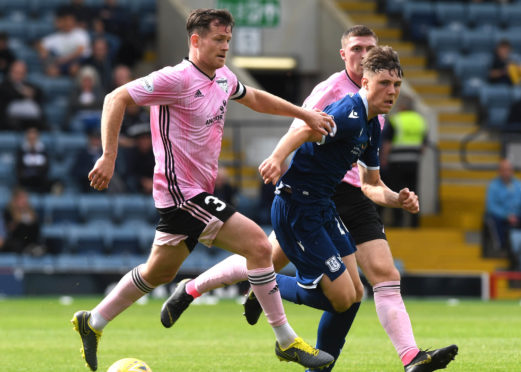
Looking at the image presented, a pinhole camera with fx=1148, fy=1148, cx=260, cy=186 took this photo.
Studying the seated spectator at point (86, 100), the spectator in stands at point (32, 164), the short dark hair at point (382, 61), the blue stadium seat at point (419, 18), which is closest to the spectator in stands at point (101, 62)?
the seated spectator at point (86, 100)

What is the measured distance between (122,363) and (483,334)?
4860 mm

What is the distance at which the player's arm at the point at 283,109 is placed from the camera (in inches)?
266

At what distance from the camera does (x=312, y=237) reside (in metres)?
6.98

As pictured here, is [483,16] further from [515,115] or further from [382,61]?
[382,61]

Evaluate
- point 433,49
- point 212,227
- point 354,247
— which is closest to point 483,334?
point 354,247

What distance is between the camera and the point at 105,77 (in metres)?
18.0

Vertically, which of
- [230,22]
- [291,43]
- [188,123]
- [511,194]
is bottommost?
[511,194]

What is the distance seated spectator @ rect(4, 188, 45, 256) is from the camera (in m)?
15.8

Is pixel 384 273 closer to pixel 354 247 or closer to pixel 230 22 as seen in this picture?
pixel 354 247

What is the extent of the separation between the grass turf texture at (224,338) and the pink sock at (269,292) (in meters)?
0.70

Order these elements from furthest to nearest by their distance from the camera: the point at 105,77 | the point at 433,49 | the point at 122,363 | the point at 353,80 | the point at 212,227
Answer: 1. the point at 433,49
2. the point at 105,77
3. the point at 353,80
4. the point at 212,227
5. the point at 122,363

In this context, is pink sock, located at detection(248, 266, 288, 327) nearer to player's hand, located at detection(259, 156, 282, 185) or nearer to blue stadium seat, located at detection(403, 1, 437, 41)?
player's hand, located at detection(259, 156, 282, 185)

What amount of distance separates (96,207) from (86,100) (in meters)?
1.86

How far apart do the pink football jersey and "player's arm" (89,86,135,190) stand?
236 mm
